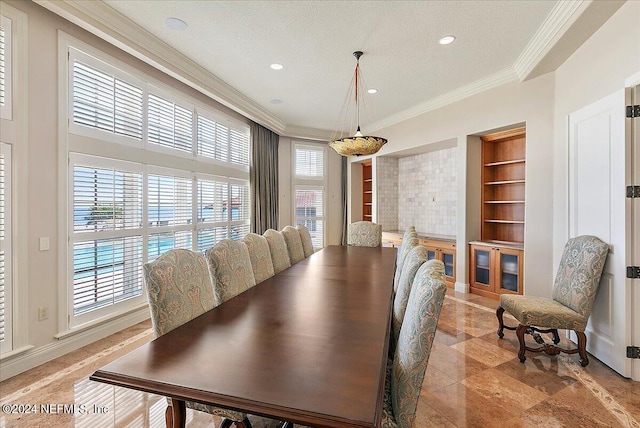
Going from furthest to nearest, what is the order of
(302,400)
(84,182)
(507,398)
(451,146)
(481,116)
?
(451,146), (481,116), (84,182), (507,398), (302,400)

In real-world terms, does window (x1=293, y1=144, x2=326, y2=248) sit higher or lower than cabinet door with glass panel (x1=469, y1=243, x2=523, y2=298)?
higher

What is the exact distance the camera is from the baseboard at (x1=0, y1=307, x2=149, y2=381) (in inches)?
93.5

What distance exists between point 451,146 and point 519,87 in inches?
59.3

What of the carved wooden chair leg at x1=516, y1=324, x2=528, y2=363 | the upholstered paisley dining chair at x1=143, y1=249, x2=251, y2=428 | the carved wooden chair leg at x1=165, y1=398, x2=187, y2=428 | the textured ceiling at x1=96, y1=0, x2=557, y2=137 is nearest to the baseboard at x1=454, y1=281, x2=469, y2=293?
the carved wooden chair leg at x1=516, y1=324, x2=528, y2=363

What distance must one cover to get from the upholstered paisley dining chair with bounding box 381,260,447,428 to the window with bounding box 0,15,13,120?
3245 millimetres

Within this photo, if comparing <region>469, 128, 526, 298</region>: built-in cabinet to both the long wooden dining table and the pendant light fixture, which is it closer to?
the pendant light fixture

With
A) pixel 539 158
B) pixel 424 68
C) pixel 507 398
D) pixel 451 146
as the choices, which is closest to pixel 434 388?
pixel 507 398

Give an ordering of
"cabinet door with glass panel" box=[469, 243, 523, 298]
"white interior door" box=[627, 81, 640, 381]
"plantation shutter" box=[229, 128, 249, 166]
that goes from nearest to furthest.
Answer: "white interior door" box=[627, 81, 640, 381] < "cabinet door with glass panel" box=[469, 243, 523, 298] < "plantation shutter" box=[229, 128, 249, 166]

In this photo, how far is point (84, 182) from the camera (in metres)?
2.96

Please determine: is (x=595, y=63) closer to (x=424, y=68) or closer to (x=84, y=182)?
(x=424, y=68)

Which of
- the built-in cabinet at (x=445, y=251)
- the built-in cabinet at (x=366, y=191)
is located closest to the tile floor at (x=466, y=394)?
the built-in cabinet at (x=445, y=251)

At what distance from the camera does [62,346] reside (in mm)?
2750

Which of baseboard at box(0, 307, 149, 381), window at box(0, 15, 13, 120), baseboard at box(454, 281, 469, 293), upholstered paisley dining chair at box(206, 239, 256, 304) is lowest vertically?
baseboard at box(0, 307, 149, 381)

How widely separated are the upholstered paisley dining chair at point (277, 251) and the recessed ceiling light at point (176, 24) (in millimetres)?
2193
